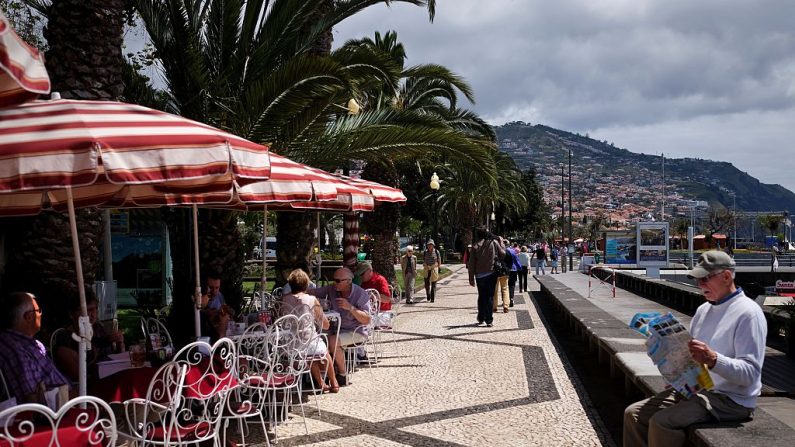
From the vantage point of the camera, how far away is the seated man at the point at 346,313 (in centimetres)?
788

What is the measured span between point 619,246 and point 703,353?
3233cm

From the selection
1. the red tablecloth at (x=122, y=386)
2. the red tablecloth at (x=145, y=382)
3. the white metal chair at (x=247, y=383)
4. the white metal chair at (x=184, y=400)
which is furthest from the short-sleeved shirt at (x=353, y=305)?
the red tablecloth at (x=122, y=386)

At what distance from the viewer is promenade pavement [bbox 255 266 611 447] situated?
5895 millimetres

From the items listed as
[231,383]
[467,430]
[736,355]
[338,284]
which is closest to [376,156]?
[338,284]

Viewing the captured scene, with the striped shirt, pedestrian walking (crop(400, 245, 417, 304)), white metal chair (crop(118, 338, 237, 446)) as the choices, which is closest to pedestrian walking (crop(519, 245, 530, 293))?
the striped shirt

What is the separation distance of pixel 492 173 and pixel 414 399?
6.77 meters

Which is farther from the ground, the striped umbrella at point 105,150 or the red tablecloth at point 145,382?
the striped umbrella at point 105,150

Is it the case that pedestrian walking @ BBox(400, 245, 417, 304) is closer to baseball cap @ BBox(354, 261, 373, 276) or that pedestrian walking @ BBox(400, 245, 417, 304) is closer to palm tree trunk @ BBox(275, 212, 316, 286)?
palm tree trunk @ BBox(275, 212, 316, 286)

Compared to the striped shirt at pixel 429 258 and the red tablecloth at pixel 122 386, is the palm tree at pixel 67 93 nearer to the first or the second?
the red tablecloth at pixel 122 386

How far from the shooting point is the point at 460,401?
7199 millimetres

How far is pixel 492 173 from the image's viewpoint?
13344 mm

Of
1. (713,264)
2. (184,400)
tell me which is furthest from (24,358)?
(713,264)

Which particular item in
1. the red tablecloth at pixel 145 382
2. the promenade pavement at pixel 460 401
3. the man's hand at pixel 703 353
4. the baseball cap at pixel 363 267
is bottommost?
the promenade pavement at pixel 460 401

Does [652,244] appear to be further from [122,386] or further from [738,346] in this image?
[122,386]
